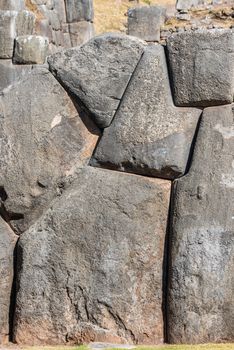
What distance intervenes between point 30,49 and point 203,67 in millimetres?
9325

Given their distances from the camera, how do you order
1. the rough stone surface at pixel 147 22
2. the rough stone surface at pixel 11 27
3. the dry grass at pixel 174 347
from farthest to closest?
the rough stone surface at pixel 147 22 → the rough stone surface at pixel 11 27 → the dry grass at pixel 174 347

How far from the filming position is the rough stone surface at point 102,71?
514 centimetres

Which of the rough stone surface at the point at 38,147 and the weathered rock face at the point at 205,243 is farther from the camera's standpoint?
the rough stone surface at the point at 38,147

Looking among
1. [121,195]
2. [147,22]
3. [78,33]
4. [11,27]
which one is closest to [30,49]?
[11,27]

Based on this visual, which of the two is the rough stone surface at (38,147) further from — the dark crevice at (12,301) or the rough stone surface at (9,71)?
the rough stone surface at (9,71)

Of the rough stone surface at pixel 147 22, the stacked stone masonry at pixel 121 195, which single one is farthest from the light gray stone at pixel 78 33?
the stacked stone masonry at pixel 121 195

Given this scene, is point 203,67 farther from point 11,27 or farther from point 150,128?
point 11,27

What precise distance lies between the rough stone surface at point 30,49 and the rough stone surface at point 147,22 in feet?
18.8

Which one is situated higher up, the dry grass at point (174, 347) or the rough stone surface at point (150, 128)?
the rough stone surface at point (150, 128)

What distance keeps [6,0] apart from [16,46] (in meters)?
3.15

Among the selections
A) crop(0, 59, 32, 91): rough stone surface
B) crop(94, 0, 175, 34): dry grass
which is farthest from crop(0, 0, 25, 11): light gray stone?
crop(94, 0, 175, 34): dry grass

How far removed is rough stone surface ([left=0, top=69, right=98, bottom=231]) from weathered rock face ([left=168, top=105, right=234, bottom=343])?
85 centimetres

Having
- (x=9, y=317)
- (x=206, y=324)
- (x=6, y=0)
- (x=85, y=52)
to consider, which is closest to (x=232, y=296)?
(x=206, y=324)

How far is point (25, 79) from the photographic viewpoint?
211 inches
